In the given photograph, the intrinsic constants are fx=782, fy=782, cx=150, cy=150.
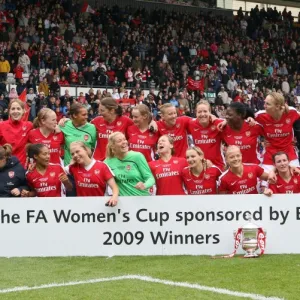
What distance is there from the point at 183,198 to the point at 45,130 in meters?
2.25

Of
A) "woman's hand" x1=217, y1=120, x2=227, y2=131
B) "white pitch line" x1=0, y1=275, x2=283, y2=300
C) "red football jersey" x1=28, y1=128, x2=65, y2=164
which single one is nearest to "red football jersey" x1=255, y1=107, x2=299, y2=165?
"woman's hand" x1=217, y1=120, x2=227, y2=131

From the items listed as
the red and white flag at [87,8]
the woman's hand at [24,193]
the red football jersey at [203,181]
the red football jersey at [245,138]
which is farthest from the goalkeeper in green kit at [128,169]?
the red and white flag at [87,8]

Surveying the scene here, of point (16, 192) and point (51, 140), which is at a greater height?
point (51, 140)

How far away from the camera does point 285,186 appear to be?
889 cm

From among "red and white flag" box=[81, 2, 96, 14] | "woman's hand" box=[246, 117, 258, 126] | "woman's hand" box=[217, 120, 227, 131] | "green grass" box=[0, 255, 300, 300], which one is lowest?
"green grass" box=[0, 255, 300, 300]

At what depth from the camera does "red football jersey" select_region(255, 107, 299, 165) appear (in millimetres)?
9859

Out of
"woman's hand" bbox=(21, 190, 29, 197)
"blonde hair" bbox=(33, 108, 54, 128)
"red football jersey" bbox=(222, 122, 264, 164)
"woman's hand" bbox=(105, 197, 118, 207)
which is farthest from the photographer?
"red football jersey" bbox=(222, 122, 264, 164)

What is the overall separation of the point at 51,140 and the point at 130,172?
5.03 feet

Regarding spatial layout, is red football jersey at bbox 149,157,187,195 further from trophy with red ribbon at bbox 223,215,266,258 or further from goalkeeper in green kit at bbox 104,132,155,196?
trophy with red ribbon at bbox 223,215,266,258

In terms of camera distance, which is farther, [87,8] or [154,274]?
[87,8]

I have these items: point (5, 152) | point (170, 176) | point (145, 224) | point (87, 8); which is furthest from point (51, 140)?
point (87, 8)

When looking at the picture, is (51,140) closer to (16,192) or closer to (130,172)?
(16,192)

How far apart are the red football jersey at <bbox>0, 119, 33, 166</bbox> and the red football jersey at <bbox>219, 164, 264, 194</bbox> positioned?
104 inches

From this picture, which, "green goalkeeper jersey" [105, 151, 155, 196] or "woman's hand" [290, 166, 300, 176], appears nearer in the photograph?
"green goalkeeper jersey" [105, 151, 155, 196]
